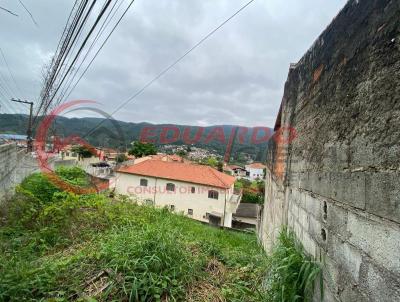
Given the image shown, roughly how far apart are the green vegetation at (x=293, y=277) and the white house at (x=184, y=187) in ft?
57.3

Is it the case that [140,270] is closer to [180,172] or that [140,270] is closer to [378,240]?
[378,240]

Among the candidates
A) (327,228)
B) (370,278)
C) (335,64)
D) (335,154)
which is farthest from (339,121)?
(370,278)

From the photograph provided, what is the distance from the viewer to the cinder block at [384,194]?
1.08 m

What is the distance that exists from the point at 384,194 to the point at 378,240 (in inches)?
7.8

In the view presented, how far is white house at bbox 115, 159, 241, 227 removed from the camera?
2009cm

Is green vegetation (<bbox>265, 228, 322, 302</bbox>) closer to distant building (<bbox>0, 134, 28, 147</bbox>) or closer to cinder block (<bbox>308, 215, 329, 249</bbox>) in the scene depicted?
cinder block (<bbox>308, 215, 329, 249</bbox>)

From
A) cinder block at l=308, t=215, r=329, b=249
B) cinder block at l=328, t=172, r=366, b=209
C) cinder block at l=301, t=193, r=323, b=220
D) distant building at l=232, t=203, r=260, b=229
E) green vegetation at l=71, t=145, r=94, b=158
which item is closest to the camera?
cinder block at l=328, t=172, r=366, b=209

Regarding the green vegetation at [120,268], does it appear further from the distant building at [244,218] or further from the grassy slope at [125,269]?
the distant building at [244,218]

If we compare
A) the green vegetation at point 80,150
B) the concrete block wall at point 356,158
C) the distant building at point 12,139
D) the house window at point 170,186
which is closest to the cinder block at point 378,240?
the concrete block wall at point 356,158

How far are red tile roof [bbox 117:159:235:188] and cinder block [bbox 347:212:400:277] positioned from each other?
61.0 ft

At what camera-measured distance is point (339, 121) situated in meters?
1.80

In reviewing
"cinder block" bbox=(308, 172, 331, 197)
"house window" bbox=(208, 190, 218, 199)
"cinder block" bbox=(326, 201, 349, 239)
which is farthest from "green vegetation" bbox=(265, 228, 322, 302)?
Answer: "house window" bbox=(208, 190, 218, 199)

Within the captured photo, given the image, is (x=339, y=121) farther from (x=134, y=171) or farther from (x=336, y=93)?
(x=134, y=171)

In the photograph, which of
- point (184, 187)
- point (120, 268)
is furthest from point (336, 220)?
point (184, 187)
